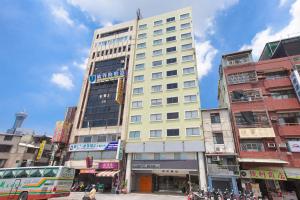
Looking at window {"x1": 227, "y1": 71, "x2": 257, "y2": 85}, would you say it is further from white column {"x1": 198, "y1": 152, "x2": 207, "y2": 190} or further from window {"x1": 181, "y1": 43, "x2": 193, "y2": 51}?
white column {"x1": 198, "y1": 152, "x2": 207, "y2": 190}

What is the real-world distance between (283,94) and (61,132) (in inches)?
1591

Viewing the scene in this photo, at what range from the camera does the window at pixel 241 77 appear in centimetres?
2838

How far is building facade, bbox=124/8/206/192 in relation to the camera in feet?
90.2

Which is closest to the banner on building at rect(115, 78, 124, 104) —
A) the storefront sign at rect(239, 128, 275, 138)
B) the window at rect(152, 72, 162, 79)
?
the window at rect(152, 72, 162, 79)

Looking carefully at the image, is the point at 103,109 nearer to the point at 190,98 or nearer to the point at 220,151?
the point at 190,98

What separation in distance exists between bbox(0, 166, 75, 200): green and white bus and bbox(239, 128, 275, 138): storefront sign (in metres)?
23.7

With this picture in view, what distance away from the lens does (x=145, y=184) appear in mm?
29219

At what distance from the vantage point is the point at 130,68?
38500 millimetres

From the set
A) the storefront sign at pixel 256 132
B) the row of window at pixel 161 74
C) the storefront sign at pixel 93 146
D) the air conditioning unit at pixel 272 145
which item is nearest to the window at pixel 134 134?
the storefront sign at pixel 93 146

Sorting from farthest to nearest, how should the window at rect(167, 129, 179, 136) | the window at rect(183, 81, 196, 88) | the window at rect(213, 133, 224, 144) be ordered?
the window at rect(183, 81, 196, 88)
the window at rect(167, 129, 179, 136)
the window at rect(213, 133, 224, 144)

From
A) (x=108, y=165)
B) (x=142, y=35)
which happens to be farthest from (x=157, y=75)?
(x=108, y=165)

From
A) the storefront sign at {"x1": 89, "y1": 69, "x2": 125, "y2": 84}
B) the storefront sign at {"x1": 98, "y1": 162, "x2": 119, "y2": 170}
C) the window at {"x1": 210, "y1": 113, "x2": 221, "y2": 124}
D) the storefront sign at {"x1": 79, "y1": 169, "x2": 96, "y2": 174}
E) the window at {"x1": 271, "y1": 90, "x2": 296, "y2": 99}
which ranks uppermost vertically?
the storefront sign at {"x1": 89, "y1": 69, "x2": 125, "y2": 84}

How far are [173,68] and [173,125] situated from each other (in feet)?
40.2

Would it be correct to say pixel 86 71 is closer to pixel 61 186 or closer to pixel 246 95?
pixel 61 186
